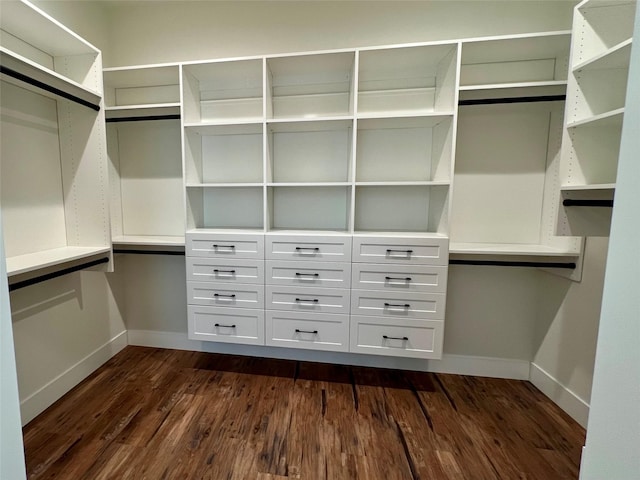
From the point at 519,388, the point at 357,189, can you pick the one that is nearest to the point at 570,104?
the point at 357,189

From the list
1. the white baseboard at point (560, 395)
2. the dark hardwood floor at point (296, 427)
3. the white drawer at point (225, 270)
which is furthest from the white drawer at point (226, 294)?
the white baseboard at point (560, 395)

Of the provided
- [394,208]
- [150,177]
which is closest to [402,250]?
[394,208]

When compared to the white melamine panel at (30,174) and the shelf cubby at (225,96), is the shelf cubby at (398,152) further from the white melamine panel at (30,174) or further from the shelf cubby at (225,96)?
the white melamine panel at (30,174)

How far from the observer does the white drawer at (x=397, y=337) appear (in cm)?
190

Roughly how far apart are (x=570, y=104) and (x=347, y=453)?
2.17 m

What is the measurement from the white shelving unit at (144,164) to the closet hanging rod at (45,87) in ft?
1.22

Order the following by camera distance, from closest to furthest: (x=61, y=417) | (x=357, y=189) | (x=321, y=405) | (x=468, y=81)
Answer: (x=61, y=417), (x=321, y=405), (x=468, y=81), (x=357, y=189)

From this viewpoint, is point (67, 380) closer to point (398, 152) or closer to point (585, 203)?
point (398, 152)

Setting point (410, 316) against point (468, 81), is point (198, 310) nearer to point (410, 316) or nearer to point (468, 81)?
point (410, 316)

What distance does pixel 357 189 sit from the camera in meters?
2.25

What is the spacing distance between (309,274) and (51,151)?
189 cm

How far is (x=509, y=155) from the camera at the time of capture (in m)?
2.09

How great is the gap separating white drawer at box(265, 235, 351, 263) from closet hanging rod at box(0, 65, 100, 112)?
142 cm

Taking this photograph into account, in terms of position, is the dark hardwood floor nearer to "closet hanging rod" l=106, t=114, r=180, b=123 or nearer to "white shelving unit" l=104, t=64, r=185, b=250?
"white shelving unit" l=104, t=64, r=185, b=250
